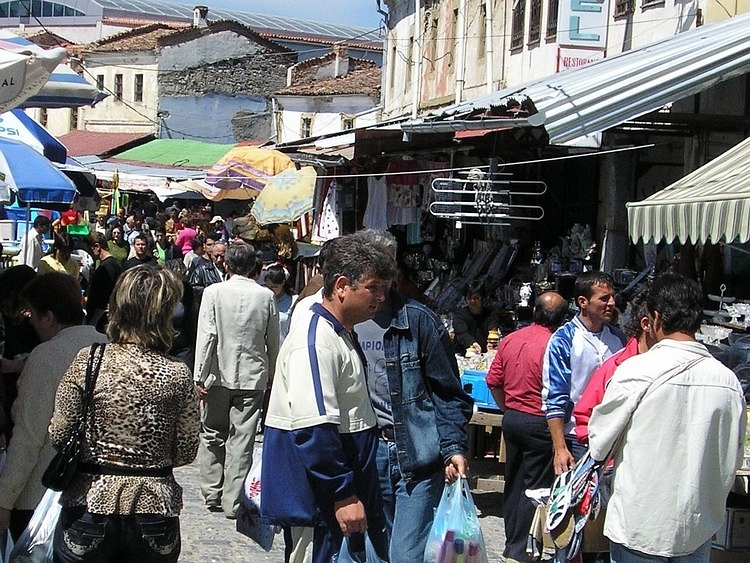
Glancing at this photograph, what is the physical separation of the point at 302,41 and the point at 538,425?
50.8 m

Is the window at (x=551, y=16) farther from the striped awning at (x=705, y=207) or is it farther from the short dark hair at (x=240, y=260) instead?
the short dark hair at (x=240, y=260)

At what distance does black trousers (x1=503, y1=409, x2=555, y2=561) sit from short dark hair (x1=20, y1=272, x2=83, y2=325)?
341 cm

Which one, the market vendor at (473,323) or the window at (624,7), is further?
the window at (624,7)

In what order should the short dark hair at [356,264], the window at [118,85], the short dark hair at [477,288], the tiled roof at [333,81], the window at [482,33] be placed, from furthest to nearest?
the window at [118,85] → the tiled roof at [333,81] → the window at [482,33] → the short dark hair at [477,288] → the short dark hair at [356,264]

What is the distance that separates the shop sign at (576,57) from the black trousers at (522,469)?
776cm

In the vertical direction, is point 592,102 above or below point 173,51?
below

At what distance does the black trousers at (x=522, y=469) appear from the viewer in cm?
712

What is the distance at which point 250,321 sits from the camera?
25.9 feet

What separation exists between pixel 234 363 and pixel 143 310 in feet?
12.6

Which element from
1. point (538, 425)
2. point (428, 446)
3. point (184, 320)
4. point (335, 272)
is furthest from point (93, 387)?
point (184, 320)

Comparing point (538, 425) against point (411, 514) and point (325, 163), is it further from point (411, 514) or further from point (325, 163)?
point (325, 163)

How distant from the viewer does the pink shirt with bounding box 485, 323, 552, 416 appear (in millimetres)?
7145

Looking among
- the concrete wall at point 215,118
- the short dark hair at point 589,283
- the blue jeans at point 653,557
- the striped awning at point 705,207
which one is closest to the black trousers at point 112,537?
the blue jeans at point 653,557

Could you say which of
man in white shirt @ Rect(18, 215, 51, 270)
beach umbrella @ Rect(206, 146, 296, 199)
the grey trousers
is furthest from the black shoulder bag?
beach umbrella @ Rect(206, 146, 296, 199)
